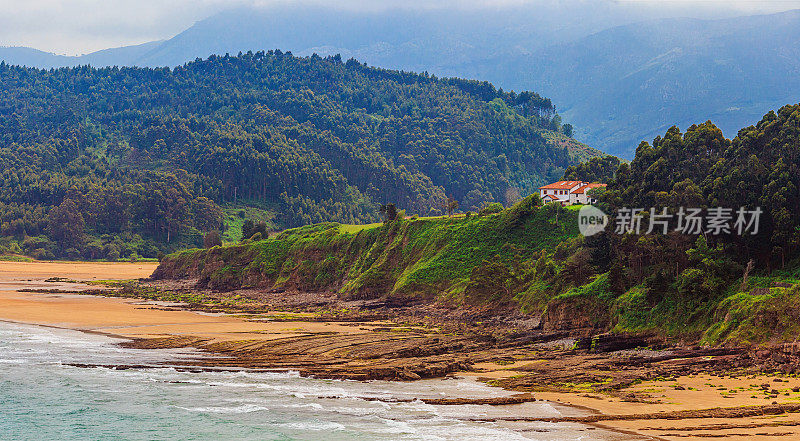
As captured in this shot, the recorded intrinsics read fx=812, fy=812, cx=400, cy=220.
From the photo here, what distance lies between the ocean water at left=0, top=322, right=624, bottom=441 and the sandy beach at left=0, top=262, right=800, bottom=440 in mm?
2438

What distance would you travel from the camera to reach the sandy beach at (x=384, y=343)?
93.8 feet

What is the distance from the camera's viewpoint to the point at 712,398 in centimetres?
3269

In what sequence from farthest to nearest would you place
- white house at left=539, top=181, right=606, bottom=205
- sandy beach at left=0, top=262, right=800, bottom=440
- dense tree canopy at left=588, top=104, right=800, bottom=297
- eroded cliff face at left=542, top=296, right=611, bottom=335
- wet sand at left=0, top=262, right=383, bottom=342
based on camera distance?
white house at left=539, top=181, right=606, bottom=205
wet sand at left=0, top=262, right=383, bottom=342
eroded cliff face at left=542, top=296, right=611, bottom=335
dense tree canopy at left=588, top=104, right=800, bottom=297
sandy beach at left=0, top=262, right=800, bottom=440

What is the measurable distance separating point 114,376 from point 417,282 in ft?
132

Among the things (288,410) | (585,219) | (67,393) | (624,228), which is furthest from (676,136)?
(67,393)

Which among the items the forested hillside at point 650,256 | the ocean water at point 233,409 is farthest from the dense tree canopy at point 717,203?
the ocean water at point 233,409

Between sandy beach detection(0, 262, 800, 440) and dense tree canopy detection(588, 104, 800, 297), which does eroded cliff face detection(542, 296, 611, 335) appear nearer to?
Answer: dense tree canopy detection(588, 104, 800, 297)

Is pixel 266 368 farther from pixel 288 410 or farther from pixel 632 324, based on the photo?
pixel 632 324

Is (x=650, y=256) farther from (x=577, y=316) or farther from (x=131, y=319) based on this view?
(x=131, y=319)

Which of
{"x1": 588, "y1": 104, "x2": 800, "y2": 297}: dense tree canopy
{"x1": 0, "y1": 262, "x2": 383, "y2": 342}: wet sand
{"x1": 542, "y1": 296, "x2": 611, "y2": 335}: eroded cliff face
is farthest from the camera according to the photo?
{"x1": 0, "y1": 262, "x2": 383, "y2": 342}: wet sand

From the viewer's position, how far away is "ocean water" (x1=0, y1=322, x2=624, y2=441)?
30.0 metres

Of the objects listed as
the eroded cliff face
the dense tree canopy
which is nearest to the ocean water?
the eroded cliff face

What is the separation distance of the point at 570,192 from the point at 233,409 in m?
77.9

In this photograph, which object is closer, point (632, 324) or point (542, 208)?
point (632, 324)
